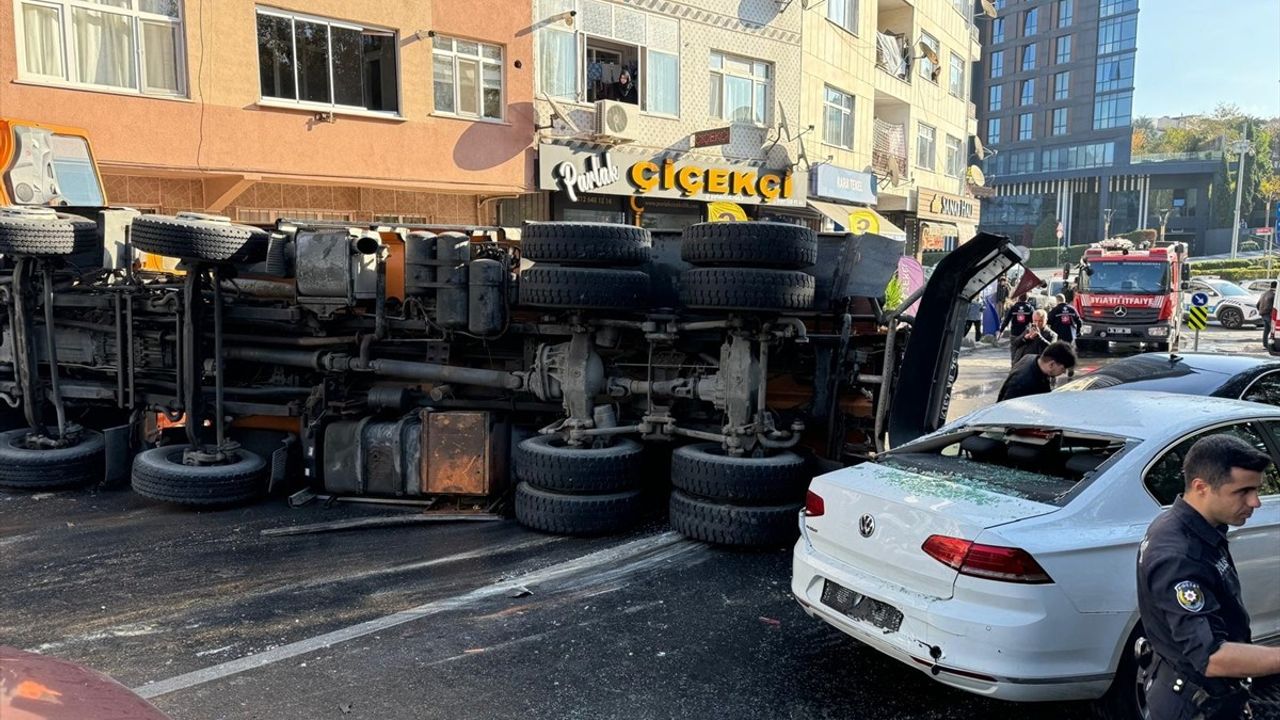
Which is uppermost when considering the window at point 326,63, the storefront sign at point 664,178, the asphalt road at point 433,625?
the window at point 326,63

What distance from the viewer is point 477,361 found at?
8.08m

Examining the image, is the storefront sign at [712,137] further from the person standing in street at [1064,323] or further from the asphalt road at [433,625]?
the asphalt road at [433,625]

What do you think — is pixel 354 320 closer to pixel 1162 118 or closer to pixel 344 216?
pixel 344 216

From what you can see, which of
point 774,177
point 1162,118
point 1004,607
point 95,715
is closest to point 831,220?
point 774,177

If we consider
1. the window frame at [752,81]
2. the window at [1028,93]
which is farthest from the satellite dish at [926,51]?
the window at [1028,93]

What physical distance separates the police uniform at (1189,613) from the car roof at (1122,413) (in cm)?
151

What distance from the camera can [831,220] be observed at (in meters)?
24.7

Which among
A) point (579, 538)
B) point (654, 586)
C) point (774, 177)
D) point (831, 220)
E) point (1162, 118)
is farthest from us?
point (1162, 118)

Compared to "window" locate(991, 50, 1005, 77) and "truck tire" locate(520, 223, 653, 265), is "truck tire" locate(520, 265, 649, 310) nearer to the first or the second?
"truck tire" locate(520, 223, 653, 265)

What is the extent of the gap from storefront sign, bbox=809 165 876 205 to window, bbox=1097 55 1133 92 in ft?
211

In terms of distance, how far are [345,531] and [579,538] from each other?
5.98 ft

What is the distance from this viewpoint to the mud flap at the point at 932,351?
6645 mm

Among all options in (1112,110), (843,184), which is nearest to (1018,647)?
(843,184)

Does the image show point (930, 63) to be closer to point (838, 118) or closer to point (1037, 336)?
point (838, 118)
